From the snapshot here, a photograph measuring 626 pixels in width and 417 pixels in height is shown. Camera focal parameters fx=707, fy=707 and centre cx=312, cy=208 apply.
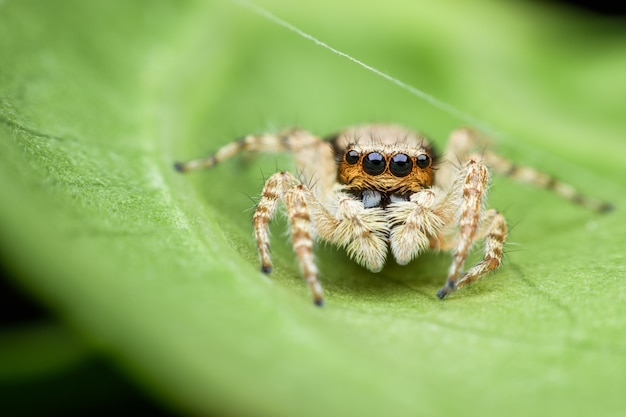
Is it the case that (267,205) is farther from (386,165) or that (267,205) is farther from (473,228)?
(473,228)

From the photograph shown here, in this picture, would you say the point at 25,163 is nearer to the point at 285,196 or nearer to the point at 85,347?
the point at 85,347

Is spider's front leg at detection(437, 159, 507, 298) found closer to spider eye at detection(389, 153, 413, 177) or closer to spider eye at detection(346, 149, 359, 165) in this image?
spider eye at detection(389, 153, 413, 177)

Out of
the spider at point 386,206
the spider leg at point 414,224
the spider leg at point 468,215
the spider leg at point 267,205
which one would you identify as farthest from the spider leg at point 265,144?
the spider leg at point 468,215

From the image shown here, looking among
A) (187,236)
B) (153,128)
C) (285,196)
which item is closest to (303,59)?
(153,128)

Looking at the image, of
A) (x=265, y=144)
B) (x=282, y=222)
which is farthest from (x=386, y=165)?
(x=265, y=144)

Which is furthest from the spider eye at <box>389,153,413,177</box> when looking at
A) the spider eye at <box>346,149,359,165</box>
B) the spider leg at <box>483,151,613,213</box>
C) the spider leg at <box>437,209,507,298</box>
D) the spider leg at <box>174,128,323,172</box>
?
the spider leg at <box>483,151,613,213</box>

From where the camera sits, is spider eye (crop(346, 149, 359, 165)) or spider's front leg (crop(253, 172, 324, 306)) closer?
spider's front leg (crop(253, 172, 324, 306))

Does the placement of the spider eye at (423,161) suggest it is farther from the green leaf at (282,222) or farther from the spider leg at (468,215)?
the green leaf at (282,222)
